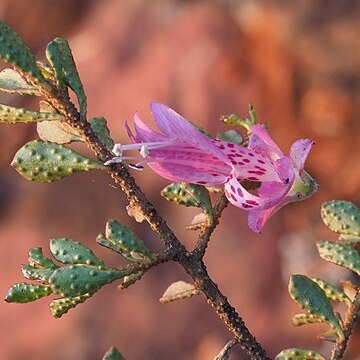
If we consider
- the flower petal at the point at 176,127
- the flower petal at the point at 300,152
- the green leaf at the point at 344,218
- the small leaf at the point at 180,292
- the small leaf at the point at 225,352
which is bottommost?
the green leaf at the point at 344,218

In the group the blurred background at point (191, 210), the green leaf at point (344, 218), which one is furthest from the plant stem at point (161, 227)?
the blurred background at point (191, 210)

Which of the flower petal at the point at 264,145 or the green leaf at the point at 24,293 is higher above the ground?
the green leaf at the point at 24,293

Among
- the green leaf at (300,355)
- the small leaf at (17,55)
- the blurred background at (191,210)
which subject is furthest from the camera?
the blurred background at (191,210)

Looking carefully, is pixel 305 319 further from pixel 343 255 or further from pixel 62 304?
pixel 62 304

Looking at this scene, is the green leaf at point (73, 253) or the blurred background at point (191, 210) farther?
the blurred background at point (191, 210)

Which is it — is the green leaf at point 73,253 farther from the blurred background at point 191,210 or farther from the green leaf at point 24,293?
the blurred background at point 191,210

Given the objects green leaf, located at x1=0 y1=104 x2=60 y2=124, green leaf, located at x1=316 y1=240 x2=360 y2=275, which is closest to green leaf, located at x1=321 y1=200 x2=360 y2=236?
green leaf, located at x1=316 y1=240 x2=360 y2=275

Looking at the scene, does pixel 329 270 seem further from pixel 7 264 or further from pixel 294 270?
pixel 7 264
